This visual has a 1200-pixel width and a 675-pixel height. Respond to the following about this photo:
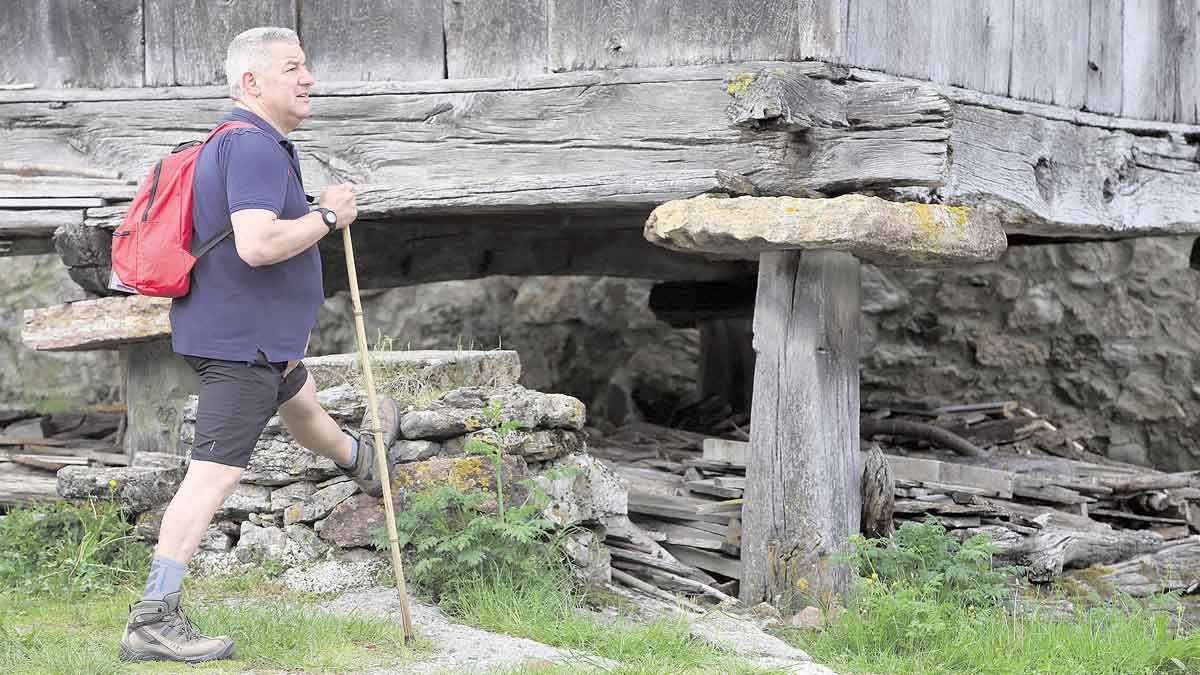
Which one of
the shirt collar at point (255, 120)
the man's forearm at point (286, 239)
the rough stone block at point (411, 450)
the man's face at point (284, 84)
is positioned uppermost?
the man's face at point (284, 84)

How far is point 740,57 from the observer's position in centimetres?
525

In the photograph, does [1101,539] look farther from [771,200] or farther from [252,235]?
[252,235]

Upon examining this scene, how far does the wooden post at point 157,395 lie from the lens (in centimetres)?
590

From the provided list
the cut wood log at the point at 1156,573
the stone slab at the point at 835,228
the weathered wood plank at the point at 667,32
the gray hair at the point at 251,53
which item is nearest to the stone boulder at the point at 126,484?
the gray hair at the point at 251,53

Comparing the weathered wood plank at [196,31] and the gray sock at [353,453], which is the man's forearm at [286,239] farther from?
the weathered wood plank at [196,31]

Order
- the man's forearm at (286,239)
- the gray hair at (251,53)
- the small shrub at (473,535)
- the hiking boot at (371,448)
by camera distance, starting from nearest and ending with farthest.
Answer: the man's forearm at (286,239) < the gray hair at (251,53) < the small shrub at (473,535) < the hiking boot at (371,448)

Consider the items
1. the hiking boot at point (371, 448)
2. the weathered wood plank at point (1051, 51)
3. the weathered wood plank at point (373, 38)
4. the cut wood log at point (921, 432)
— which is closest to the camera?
the hiking boot at point (371, 448)

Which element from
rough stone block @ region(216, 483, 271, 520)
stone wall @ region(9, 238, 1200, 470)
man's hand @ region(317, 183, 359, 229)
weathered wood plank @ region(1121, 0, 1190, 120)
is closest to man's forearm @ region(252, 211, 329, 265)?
man's hand @ region(317, 183, 359, 229)

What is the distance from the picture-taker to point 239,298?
12.6ft

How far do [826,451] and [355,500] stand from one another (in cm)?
189

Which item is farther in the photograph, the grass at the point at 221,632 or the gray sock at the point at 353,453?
the gray sock at the point at 353,453

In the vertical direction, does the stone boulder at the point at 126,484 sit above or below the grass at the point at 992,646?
above

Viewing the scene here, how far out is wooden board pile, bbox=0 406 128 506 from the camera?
20.1ft

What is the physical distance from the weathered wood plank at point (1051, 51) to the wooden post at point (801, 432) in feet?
4.53
